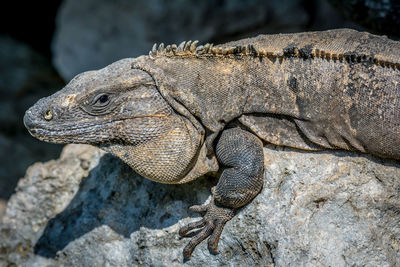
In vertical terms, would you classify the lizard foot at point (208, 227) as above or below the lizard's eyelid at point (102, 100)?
below

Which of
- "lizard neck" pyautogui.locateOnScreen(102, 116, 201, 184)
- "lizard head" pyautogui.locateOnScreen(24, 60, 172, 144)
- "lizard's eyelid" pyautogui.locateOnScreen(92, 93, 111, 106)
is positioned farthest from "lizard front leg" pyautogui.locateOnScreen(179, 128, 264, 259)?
"lizard's eyelid" pyautogui.locateOnScreen(92, 93, 111, 106)

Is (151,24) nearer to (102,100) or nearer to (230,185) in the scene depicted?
(102,100)

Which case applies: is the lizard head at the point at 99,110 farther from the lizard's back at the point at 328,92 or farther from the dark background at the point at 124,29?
the dark background at the point at 124,29

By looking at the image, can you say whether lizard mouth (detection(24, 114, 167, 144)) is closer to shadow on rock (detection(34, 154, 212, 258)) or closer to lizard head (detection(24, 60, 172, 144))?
lizard head (detection(24, 60, 172, 144))

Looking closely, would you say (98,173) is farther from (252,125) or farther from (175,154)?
(252,125)

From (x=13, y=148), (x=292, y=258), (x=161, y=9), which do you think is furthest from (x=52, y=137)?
(x=13, y=148)

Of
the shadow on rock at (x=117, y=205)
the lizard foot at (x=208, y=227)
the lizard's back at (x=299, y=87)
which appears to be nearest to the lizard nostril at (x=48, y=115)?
the lizard's back at (x=299, y=87)
